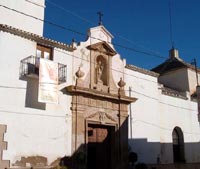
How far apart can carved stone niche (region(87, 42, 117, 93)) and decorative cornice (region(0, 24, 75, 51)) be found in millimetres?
1505

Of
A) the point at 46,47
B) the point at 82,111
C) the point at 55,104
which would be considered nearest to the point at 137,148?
the point at 82,111

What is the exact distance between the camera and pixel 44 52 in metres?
15.4

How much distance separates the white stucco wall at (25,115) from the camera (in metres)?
13.3

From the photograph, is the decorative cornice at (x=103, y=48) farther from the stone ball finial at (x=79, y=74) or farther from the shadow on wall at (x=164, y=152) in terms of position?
the shadow on wall at (x=164, y=152)

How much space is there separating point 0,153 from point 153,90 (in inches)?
400

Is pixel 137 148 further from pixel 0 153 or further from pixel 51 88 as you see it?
pixel 0 153

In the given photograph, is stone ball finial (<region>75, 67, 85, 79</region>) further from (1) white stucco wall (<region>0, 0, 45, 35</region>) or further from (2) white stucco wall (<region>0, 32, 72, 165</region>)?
(1) white stucco wall (<region>0, 0, 45, 35</region>)

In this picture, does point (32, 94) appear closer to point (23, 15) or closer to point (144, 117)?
point (23, 15)

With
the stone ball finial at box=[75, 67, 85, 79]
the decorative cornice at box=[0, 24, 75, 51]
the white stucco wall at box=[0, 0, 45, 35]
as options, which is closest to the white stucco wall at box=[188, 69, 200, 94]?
the stone ball finial at box=[75, 67, 85, 79]

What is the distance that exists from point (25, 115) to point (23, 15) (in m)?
4.77

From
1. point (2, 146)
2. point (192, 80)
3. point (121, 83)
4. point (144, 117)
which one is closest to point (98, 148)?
point (144, 117)

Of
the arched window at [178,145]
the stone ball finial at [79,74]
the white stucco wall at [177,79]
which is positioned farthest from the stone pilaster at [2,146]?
the white stucco wall at [177,79]

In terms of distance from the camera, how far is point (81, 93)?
16.1 meters

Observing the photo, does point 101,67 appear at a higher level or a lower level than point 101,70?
higher
